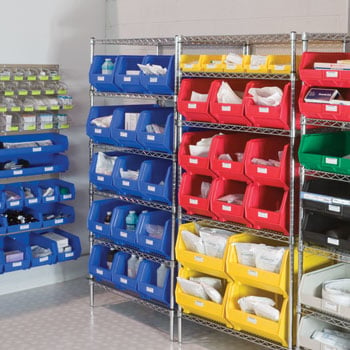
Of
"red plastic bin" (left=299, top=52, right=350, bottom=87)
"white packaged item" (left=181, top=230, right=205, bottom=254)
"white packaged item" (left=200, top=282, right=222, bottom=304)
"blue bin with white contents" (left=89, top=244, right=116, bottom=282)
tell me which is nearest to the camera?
"red plastic bin" (left=299, top=52, right=350, bottom=87)

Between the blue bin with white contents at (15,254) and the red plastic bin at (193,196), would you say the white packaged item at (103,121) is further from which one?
the blue bin with white contents at (15,254)

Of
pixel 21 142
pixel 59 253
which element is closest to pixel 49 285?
pixel 59 253

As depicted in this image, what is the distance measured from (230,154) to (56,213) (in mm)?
2317

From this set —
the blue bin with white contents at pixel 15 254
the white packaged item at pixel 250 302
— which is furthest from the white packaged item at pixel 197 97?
the blue bin with white contents at pixel 15 254

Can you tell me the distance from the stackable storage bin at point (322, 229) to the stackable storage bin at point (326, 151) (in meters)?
0.35

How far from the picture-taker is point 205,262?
5016 mm

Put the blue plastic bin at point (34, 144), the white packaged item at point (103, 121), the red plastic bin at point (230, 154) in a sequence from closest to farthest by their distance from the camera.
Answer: the red plastic bin at point (230, 154)
the white packaged item at point (103, 121)
the blue plastic bin at point (34, 144)

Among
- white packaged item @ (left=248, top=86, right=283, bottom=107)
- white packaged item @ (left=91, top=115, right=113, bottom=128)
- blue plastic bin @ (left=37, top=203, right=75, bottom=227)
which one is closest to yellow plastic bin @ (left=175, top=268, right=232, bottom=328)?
white packaged item @ (left=248, top=86, right=283, bottom=107)

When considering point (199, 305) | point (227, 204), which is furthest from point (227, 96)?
point (199, 305)

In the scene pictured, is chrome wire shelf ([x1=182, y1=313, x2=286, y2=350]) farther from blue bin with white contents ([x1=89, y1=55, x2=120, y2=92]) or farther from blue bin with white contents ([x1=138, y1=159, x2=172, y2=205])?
blue bin with white contents ([x1=89, y1=55, x2=120, y2=92])

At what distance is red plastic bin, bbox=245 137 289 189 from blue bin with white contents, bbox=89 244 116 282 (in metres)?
1.85

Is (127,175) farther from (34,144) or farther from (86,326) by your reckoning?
(86,326)

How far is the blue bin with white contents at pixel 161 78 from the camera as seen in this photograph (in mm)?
5234

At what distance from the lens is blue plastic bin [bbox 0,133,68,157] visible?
245 inches
